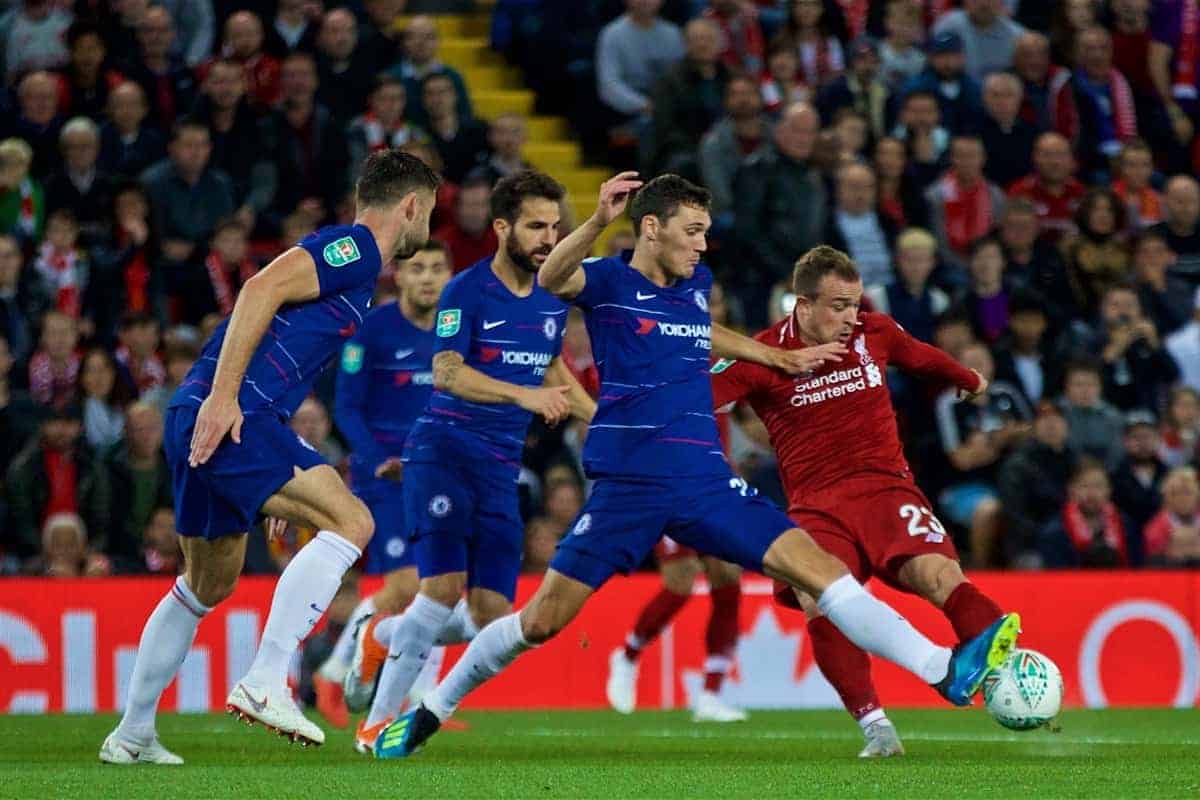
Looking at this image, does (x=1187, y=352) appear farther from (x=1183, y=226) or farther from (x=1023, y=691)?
(x=1023, y=691)

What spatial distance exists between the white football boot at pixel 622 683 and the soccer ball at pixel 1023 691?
5405 millimetres

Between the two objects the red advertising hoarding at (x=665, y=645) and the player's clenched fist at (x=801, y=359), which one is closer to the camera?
the player's clenched fist at (x=801, y=359)

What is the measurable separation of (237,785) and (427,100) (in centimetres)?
984

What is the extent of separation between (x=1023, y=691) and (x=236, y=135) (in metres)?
10.1

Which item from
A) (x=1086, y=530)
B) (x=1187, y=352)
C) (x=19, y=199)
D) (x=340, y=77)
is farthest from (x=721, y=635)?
(x=340, y=77)

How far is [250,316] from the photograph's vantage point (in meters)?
8.34

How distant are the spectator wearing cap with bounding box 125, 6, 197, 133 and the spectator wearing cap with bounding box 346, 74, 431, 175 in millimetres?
1290

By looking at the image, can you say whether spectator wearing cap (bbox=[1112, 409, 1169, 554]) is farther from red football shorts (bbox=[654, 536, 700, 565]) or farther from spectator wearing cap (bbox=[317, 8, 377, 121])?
spectator wearing cap (bbox=[317, 8, 377, 121])

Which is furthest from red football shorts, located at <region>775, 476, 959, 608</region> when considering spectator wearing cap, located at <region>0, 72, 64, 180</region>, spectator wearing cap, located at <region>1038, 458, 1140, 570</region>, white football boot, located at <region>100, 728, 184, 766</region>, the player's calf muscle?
spectator wearing cap, located at <region>0, 72, 64, 180</region>

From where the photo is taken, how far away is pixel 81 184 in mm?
16031

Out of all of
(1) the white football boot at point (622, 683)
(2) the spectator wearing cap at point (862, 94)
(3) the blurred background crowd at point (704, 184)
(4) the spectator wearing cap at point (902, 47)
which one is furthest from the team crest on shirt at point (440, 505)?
(4) the spectator wearing cap at point (902, 47)

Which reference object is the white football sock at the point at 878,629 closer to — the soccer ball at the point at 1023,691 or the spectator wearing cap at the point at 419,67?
the soccer ball at the point at 1023,691

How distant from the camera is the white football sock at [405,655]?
389 inches

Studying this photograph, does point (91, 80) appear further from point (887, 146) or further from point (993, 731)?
point (993, 731)
